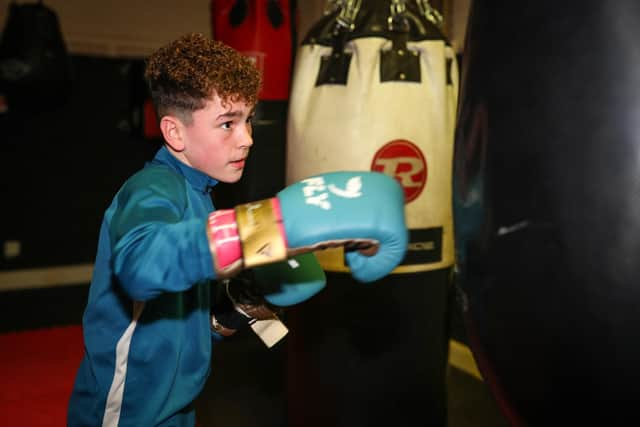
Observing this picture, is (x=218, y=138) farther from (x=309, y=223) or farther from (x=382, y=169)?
(x=382, y=169)

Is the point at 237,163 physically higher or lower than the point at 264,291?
higher

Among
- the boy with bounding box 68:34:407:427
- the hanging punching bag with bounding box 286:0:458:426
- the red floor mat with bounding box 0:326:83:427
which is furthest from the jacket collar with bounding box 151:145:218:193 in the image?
the red floor mat with bounding box 0:326:83:427

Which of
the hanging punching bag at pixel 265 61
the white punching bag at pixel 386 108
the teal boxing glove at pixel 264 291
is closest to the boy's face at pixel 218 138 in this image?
the teal boxing glove at pixel 264 291

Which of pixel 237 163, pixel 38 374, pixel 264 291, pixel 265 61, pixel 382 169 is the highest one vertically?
pixel 265 61

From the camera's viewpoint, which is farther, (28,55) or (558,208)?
(28,55)

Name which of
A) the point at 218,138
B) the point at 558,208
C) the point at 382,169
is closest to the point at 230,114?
the point at 218,138

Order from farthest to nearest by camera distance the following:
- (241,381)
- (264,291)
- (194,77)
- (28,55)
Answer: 1. (28,55)
2. (241,381)
3. (264,291)
4. (194,77)

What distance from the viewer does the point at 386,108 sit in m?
1.50

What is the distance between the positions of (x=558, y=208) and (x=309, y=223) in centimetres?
30

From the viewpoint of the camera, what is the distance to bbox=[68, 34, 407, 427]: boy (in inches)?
27.4

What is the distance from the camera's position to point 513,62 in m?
0.72

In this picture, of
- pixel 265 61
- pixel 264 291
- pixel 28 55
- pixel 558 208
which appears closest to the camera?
pixel 558 208

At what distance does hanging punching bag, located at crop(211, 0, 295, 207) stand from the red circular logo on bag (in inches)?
32.9

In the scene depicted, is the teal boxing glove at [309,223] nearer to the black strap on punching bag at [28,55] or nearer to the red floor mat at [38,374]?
the red floor mat at [38,374]
